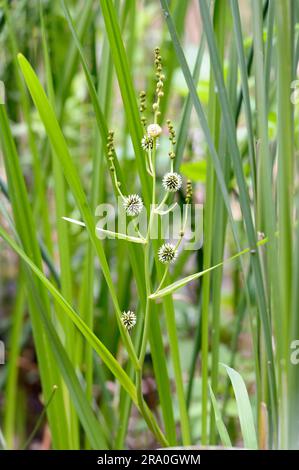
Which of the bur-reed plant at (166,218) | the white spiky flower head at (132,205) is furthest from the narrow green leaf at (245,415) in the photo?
the white spiky flower head at (132,205)

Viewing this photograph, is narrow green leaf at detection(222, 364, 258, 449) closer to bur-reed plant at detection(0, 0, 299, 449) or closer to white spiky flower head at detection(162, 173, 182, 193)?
bur-reed plant at detection(0, 0, 299, 449)

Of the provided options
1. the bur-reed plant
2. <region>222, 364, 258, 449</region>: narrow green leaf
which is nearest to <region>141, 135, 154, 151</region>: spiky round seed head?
the bur-reed plant

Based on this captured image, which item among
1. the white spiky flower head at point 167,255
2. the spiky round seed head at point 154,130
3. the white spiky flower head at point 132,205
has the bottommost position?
the white spiky flower head at point 167,255

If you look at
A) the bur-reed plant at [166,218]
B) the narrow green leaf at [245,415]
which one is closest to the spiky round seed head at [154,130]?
the bur-reed plant at [166,218]

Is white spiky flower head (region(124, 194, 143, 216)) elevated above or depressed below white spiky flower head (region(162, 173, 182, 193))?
below

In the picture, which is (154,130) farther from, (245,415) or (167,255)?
(245,415)

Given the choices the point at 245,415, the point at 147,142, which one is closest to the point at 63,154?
the point at 147,142

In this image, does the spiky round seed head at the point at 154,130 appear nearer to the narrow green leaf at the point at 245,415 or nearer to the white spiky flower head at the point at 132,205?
the white spiky flower head at the point at 132,205

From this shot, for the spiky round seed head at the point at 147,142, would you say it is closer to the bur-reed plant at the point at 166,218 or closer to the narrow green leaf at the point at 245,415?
the bur-reed plant at the point at 166,218

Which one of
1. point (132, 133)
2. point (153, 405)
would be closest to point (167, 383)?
point (132, 133)

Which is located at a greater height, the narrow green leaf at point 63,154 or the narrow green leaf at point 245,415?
the narrow green leaf at point 63,154
